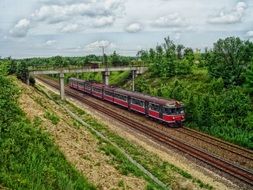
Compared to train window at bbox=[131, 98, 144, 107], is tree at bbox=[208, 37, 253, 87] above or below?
above

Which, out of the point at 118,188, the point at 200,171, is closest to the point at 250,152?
the point at 200,171

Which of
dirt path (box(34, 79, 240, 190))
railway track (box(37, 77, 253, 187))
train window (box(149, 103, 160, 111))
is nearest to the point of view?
dirt path (box(34, 79, 240, 190))

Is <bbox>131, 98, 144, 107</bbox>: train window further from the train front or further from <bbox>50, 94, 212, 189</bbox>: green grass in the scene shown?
<bbox>50, 94, 212, 189</bbox>: green grass

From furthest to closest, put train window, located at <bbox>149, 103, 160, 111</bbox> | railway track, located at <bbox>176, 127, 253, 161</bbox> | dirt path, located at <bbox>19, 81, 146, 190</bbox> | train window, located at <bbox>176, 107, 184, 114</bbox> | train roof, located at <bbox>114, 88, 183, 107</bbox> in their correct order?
train window, located at <bbox>149, 103, 160, 111</bbox> → train window, located at <bbox>176, 107, 184, 114</bbox> → train roof, located at <bbox>114, 88, 183, 107</bbox> → railway track, located at <bbox>176, 127, 253, 161</bbox> → dirt path, located at <bbox>19, 81, 146, 190</bbox>

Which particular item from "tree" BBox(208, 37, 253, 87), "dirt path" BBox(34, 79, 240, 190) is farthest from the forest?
"dirt path" BBox(34, 79, 240, 190)

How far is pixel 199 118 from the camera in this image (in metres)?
44.1

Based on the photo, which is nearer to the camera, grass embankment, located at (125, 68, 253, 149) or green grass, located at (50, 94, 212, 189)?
green grass, located at (50, 94, 212, 189)

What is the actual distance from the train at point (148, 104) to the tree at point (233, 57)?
1211 centimetres

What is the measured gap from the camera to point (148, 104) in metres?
49.1

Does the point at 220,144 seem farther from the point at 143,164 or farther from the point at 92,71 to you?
the point at 92,71

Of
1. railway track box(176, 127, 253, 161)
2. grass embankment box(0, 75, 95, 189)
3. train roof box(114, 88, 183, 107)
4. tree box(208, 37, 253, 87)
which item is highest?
tree box(208, 37, 253, 87)

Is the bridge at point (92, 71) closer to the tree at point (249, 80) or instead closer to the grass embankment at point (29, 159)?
the tree at point (249, 80)

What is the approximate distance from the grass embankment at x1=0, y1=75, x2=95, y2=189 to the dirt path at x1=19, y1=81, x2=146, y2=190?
87 centimetres

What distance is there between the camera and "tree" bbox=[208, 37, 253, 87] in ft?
175
